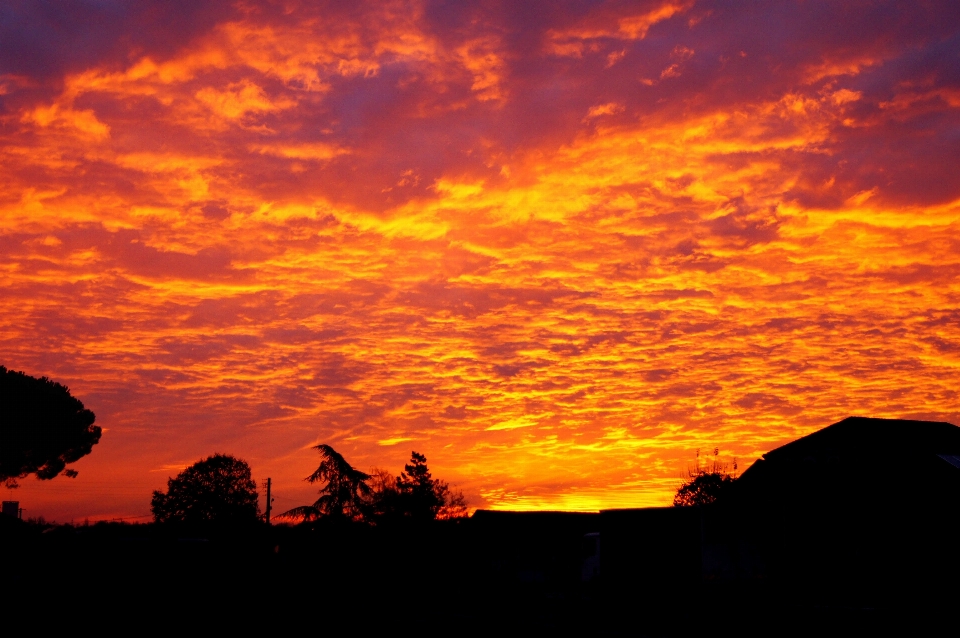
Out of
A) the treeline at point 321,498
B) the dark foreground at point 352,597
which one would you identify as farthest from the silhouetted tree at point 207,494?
the dark foreground at point 352,597

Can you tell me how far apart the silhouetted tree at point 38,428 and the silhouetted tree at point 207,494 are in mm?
24895

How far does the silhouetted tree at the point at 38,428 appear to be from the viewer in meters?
80.8

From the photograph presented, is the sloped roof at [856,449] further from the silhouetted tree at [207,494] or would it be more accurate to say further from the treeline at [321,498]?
the silhouetted tree at [207,494]

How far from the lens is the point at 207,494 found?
11250 cm

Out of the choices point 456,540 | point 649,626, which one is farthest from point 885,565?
point 456,540

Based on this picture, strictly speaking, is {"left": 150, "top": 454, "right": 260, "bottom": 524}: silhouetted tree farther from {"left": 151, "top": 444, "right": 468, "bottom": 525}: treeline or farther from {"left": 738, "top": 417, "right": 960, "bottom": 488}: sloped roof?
{"left": 738, "top": 417, "right": 960, "bottom": 488}: sloped roof

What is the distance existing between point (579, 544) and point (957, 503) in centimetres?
2130

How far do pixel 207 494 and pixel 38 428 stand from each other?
106 feet

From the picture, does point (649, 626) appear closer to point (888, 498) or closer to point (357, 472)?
point (888, 498)

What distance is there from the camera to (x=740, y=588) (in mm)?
39000

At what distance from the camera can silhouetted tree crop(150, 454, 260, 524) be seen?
110438 millimetres

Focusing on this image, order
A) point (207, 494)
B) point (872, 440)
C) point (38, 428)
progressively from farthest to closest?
point (207, 494)
point (38, 428)
point (872, 440)

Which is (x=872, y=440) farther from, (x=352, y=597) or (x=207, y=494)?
(x=207, y=494)

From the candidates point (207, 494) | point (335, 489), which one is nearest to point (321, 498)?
point (335, 489)
